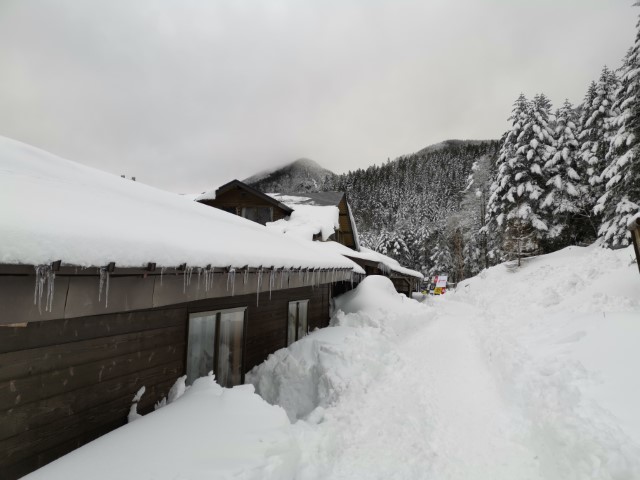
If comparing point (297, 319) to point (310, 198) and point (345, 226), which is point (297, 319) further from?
point (345, 226)

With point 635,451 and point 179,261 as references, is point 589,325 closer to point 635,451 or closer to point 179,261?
point 635,451

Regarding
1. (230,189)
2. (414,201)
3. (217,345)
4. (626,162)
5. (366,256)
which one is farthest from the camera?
(414,201)

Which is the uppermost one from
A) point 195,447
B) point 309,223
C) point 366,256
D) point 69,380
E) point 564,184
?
point 564,184

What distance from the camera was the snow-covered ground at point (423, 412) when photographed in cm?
333

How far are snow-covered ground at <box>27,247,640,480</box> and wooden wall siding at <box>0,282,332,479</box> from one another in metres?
0.49

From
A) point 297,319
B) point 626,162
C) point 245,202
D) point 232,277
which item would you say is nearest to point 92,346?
point 232,277

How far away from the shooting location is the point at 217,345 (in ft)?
20.1

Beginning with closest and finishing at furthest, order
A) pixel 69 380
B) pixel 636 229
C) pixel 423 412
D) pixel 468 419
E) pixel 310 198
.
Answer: pixel 69 380 → pixel 468 419 → pixel 423 412 → pixel 636 229 → pixel 310 198

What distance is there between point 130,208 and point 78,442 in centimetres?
257

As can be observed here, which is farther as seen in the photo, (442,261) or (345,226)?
(442,261)

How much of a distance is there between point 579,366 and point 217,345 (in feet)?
21.3

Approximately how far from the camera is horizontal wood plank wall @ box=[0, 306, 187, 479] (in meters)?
2.96

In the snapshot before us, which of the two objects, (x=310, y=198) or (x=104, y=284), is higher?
(x=310, y=198)

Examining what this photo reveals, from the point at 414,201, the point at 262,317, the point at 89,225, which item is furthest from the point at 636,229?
the point at 414,201
